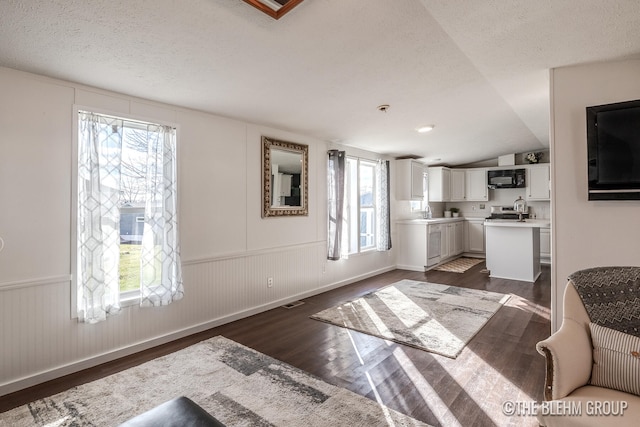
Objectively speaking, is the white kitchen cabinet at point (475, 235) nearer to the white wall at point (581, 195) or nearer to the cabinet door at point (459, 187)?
the cabinet door at point (459, 187)

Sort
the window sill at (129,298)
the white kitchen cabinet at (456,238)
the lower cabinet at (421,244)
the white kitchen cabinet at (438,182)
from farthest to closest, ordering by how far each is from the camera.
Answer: the white kitchen cabinet at (438,182) → the white kitchen cabinet at (456,238) → the lower cabinet at (421,244) → the window sill at (129,298)

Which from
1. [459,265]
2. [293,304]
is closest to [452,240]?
[459,265]

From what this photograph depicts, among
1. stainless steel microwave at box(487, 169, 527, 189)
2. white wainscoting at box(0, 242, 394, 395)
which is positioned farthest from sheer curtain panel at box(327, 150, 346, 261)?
stainless steel microwave at box(487, 169, 527, 189)

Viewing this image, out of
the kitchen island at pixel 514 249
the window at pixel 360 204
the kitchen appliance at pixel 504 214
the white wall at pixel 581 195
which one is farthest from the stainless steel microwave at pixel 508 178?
the white wall at pixel 581 195

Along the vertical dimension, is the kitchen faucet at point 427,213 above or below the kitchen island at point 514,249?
above

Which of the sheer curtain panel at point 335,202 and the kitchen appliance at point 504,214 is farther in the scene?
the kitchen appliance at point 504,214

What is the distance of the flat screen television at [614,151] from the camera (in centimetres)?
229

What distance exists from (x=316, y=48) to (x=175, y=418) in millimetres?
2223

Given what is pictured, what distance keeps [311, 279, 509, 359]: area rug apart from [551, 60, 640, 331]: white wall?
93 centimetres

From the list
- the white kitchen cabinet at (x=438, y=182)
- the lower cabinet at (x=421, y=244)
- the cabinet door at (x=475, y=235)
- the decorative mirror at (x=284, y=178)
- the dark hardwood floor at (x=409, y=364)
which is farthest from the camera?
the cabinet door at (x=475, y=235)

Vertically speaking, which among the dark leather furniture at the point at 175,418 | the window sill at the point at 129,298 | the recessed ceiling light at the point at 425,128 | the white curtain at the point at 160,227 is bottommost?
the dark leather furniture at the point at 175,418

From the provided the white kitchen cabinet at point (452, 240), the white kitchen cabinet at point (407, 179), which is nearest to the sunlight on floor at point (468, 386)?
the white kitchen cabinet at point (407, 179)

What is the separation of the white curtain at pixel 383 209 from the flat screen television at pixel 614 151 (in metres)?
3.67

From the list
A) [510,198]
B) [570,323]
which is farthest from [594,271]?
[510,198]
